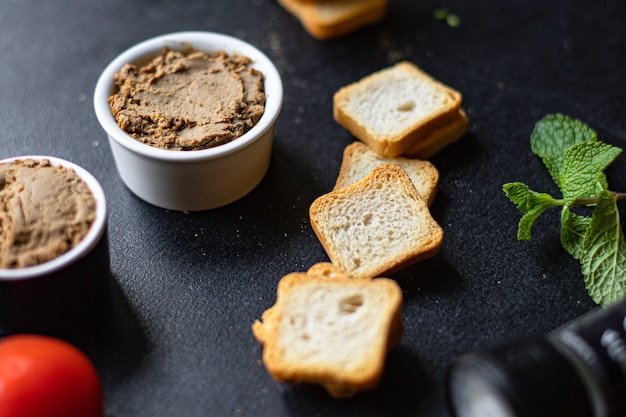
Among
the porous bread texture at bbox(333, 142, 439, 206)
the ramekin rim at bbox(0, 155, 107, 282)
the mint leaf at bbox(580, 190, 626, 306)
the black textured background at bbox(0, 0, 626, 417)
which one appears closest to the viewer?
the ramekin rim at bbox(0, 155, 107, 282)

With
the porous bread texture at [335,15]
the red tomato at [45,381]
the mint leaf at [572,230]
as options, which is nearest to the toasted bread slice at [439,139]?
the mint leaf at [572,230]

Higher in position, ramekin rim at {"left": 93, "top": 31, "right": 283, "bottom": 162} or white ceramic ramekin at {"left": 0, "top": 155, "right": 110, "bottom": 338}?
ramekin rim at {"left": 93, "top": 31, "right": 283, "bottom": 162}

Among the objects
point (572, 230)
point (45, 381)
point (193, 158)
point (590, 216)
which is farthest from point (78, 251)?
point (590, 216)

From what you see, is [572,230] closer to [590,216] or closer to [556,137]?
[590,216]

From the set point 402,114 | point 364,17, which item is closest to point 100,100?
point 402,114

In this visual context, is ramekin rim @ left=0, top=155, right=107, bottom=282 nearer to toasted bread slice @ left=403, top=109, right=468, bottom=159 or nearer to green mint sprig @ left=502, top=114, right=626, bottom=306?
toasted bread slice @ left=403, top=109, right=468, bottom=159

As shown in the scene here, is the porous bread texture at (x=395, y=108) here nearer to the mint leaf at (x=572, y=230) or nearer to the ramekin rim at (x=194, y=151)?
the ramekin rim at (x=194, y=151)

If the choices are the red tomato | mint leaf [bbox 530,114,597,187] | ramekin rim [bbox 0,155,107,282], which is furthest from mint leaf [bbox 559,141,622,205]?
the red tomato
